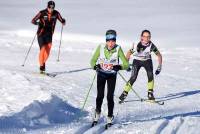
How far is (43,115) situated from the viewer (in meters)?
12.2

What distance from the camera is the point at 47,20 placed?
16938mm

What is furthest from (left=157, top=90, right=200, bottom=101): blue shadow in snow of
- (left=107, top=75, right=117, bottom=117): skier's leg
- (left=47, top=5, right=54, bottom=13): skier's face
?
(left=107, top=75, right=117, bottom=117): skier's leg

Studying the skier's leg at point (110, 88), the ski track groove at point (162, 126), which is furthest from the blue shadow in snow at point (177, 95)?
the skier's leg at point (110, 88)

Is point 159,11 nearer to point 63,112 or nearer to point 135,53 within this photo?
point 135,53

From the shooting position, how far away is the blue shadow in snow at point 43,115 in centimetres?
1130

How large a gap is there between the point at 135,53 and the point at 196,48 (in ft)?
61.9

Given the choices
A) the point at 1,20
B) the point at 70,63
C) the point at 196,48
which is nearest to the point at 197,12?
the point at 196,48

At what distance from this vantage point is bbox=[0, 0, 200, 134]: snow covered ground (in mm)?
11836

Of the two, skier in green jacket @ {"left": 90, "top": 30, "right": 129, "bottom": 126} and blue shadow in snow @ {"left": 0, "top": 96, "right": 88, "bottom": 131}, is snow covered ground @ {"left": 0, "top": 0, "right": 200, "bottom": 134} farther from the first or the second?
skier in green jacket @ {"left": 90, "top": 30, "right": 129, "bottom": 126}

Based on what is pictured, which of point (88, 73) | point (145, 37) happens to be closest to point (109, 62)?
point (145, 37)

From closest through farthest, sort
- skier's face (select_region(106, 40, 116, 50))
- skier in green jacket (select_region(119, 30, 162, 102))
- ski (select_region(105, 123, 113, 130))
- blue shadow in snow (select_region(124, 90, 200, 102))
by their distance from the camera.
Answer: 1. skier's face (select_region(106, 40, 116, 50))
2. ski (select_region(105, 123, 113, 130))
3. skier in green jacket (select_region(119, 30, 162, 102))
4. blue shadow in snow (select_region(124, 90, 200, 102))

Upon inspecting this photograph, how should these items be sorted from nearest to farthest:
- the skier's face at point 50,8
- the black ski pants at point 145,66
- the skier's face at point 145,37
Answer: the skier's face at point 145,37 < the black ski pants at point 145,66 < the skier's face at point 50,8

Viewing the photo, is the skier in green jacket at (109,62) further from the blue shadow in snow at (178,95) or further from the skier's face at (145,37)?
the blue shadow in snow at (178,95)

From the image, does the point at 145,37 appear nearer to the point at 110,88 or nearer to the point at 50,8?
the point at 50,8
